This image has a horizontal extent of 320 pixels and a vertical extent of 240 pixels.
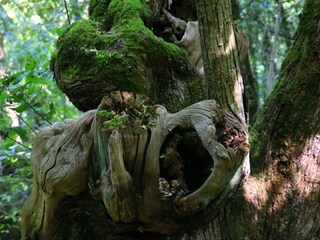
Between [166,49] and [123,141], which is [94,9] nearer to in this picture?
[166,49]

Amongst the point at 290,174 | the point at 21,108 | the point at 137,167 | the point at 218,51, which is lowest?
the point at 290,174

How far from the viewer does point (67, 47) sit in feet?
7.57

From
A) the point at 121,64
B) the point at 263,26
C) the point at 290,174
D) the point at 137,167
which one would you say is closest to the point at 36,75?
the point at 121,64

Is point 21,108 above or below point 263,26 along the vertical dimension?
above

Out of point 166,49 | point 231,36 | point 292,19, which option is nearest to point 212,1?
point 231,36

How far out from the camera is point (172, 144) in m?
1.79

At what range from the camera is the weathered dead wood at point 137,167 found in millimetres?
1670

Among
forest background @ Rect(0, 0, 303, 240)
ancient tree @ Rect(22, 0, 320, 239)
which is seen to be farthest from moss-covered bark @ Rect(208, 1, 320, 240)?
forest background @ Rect(0, 0, 303, 240)

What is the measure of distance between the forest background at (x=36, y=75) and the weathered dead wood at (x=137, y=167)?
1.27 meters

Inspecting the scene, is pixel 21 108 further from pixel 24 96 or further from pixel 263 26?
pixel 263 26

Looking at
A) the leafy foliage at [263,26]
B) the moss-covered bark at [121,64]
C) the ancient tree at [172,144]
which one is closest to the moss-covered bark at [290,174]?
the ancient tree at [172,144]

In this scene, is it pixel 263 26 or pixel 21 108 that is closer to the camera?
pixel 21 108

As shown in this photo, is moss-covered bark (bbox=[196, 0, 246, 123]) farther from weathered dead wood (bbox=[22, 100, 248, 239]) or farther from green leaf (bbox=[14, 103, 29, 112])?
green leaf (bbox=[14, 103, 29, 112])

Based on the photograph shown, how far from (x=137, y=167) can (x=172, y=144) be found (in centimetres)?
19
